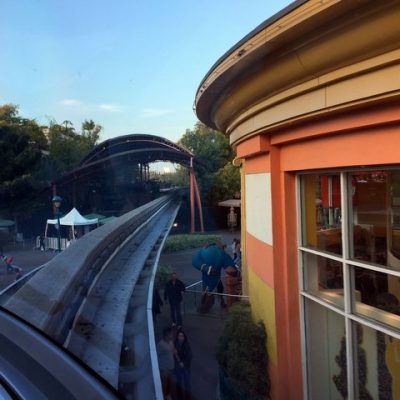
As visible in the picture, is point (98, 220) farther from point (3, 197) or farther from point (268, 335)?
point (268, 335)

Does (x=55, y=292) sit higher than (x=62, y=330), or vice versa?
(x=55, y=292)

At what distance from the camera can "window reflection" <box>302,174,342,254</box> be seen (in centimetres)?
204

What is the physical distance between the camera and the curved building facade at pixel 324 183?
143 centimetres

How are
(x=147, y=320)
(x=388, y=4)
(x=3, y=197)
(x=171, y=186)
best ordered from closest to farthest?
(x=388, y=4), (x=3, y=197), (x=147, y=320), (x=171, y=186)

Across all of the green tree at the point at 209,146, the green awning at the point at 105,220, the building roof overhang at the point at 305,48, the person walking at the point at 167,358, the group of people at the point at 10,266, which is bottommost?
the person walking at the point at 167,358

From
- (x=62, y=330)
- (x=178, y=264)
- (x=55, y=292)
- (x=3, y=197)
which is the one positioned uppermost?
(x=3, y=197)

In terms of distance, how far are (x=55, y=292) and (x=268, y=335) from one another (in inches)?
60.5

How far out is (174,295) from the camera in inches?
218

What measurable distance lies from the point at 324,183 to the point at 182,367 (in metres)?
2.10

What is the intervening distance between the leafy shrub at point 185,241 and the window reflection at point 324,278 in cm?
431

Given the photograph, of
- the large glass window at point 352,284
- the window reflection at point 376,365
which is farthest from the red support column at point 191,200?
the window reflection at point 376,365

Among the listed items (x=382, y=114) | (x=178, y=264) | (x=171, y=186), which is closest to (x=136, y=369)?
(x=382, y=114)

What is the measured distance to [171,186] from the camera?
17.3 feet

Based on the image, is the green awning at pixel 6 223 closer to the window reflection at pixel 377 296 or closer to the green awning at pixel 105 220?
the green awning at pixel 105 220
